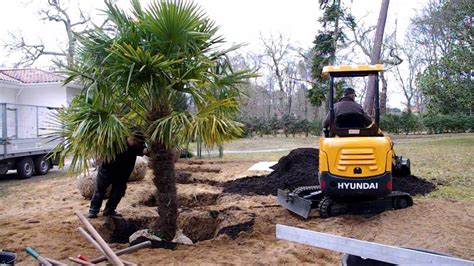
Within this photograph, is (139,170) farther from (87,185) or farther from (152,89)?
(152,89)

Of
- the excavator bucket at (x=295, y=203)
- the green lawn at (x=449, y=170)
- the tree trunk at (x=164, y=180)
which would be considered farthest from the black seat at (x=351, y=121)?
the green lawn at (x=449, y=170)

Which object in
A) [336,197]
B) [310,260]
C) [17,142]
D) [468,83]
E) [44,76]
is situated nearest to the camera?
[310,260]

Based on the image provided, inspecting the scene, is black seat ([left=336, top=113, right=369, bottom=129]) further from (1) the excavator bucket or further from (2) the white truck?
(2) the white truck

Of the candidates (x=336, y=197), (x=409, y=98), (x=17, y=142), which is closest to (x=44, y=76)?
(x=17, y=142)

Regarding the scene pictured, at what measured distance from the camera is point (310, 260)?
4797 mm

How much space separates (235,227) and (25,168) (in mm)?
10179

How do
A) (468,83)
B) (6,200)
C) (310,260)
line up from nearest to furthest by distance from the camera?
1. (310,260)
2. (6,200)
3. (468,83)

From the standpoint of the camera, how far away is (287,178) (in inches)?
378

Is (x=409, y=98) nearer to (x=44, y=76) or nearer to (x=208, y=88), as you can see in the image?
(x=44, y=76)

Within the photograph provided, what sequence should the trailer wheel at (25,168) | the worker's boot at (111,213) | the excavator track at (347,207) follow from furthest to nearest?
1. the trailer wheel at (25,168)
2. the worker's boot at (111,213)
3. the excavator track at (347,207)

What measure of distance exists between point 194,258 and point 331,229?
80.6 inches

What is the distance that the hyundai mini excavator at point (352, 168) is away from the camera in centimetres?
611

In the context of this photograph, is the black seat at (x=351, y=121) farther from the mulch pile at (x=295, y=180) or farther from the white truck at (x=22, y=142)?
the white truck at (x=22, y=142)

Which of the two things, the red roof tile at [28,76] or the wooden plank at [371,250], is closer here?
the wooden plank at [371,250]
